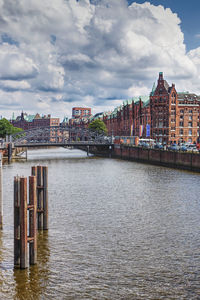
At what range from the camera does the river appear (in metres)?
14.9

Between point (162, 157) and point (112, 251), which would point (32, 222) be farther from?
point (162, 157)

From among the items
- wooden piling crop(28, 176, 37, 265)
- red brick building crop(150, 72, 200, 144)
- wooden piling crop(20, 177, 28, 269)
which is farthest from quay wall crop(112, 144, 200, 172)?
wooden piling crop(20, 177, 28, 269)

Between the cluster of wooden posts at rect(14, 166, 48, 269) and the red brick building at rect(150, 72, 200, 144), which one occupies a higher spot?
the red brick building at rect(150, 72, 200, 144)

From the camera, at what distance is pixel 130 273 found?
16391mm

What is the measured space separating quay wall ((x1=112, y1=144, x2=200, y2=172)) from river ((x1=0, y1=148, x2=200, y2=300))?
85.4 feet

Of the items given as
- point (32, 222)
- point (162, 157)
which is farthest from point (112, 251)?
point (162, 157)

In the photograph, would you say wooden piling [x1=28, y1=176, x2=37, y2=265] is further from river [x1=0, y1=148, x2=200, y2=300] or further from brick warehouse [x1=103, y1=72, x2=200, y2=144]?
brick warehouse [x1=103, y1=72, x2=200, y2=144]

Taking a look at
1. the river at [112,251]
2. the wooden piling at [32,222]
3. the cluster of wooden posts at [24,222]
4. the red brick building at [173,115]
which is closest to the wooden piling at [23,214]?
the cluster of wooden posts at [24,222]

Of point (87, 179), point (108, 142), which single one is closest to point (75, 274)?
point (87, 179)

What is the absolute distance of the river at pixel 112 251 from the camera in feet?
48.9

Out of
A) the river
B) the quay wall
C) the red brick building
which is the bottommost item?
the river

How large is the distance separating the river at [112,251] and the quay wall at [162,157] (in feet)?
85.4

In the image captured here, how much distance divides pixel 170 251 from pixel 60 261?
5.94m

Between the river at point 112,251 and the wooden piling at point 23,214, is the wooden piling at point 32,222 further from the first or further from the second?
the river at point 112,251
